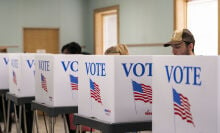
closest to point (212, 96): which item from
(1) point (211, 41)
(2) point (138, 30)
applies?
(1) point (211, 41)

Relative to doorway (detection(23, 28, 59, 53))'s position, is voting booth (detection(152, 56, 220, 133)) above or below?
below

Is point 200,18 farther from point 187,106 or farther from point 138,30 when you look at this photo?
point 187,106

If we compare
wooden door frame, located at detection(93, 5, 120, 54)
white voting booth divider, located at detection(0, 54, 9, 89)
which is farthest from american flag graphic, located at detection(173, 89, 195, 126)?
wooden door frame, located at detection(93, 5, 120, 54)

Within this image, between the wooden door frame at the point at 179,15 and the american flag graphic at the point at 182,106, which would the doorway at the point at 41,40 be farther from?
the american flag graphic at the point at 182,106

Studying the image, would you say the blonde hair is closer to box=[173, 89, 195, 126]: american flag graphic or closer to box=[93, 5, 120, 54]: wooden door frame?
box=[173, 89, 195, 126]: american flag graphic

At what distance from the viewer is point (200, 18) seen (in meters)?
5.70

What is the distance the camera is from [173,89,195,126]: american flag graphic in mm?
1488

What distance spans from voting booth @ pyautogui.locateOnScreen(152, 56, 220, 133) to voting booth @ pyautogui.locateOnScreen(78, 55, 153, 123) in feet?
0.55

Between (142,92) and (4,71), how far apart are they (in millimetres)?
2030

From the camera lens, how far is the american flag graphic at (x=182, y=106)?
1.49 metres

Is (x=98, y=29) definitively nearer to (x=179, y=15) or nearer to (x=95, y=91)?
(x=179, y=15)

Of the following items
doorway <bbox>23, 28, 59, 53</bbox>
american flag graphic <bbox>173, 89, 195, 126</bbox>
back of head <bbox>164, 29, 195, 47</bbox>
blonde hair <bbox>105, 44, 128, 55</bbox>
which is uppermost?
doorway <bbox>23, 28, 59, 53</bbox>

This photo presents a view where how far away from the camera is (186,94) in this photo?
1488 mm

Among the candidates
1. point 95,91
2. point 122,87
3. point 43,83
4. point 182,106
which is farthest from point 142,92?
point 43,83
